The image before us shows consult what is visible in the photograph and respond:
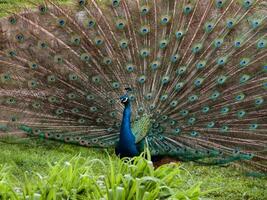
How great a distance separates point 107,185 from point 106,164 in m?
4.52

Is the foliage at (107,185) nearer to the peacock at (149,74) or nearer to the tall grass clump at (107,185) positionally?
the tall grass clump at (107,185)

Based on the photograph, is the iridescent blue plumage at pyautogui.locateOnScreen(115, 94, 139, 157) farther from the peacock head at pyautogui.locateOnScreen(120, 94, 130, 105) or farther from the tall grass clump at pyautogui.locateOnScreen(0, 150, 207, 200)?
the tall grass clump at pyautogui.locateOnScreen(0, 150, 207, 200)

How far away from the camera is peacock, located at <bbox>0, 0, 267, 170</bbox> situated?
682 cm

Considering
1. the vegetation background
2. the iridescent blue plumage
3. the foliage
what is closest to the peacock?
the iridescent blue plumage

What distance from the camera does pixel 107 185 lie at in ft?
10.9

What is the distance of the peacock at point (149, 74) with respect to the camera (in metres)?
6.82

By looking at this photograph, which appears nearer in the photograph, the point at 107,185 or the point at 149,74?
the point at 107,185

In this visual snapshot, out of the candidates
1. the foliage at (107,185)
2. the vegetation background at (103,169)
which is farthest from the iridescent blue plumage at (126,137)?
the foliage at (107,185)

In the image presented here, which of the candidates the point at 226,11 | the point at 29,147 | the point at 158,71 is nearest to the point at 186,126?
the point at 158,71

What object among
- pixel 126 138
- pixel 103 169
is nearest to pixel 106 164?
pixel 103 169

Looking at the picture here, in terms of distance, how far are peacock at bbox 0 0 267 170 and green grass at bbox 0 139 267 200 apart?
354mm

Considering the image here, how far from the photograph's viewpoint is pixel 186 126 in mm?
6887

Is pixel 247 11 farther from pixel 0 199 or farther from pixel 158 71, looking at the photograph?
pixel 0 199

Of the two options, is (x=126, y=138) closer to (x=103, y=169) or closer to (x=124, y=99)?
(x=124, y=99)
